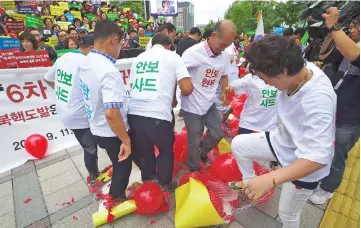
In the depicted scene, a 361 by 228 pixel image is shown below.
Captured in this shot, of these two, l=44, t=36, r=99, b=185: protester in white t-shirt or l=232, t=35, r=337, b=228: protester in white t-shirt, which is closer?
l=232, t=35, r=337, b=228: protester in white t-shirt

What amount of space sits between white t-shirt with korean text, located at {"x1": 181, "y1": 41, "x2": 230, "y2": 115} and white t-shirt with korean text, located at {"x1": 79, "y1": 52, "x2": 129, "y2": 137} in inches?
35.1

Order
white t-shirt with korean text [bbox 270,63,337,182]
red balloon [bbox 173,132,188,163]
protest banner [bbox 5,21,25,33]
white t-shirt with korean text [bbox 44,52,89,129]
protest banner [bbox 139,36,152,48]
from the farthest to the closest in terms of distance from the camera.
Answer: protest banner [bbox 5,21,25,33] → protest banner [bbox 139,36,152,48] → red balloon [bbox 173,132,188,163] → white t-shirt with korean text [bbox 44,52,89,129] → white t-shirt with korean text [bbox 270,63,337,182]

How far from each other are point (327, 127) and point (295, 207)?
74 centimetres

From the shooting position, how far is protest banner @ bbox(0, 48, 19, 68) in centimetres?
321

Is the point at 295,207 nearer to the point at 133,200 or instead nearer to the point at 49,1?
the point at 133,200

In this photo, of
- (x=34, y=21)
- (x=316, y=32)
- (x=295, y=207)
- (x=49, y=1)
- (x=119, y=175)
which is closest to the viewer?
(x=295, y=207)

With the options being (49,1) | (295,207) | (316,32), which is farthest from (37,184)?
(49,1)

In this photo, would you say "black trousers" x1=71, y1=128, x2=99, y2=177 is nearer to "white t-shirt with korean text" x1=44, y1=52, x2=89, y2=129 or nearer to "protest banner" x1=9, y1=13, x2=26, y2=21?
"white t-shirt with korean text" x1=44, y1=52, x2=89, y2=129

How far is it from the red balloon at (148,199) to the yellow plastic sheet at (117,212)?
97 mm

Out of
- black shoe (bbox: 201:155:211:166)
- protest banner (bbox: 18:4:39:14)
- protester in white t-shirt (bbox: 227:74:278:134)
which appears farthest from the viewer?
protest banner (bbox: 18:4:39:14)

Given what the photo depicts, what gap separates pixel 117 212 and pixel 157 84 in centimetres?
127

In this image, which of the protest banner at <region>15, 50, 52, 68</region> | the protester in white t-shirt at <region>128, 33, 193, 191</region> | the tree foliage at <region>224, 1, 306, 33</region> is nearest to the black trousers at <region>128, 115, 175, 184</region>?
the protester in white t-shirt at <region>128, 33, 193, 191</region>

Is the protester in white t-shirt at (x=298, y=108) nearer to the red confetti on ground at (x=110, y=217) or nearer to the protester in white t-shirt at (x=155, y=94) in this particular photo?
the protester in white t-shirt at (x=155, y=94)

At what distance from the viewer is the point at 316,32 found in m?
2.12
